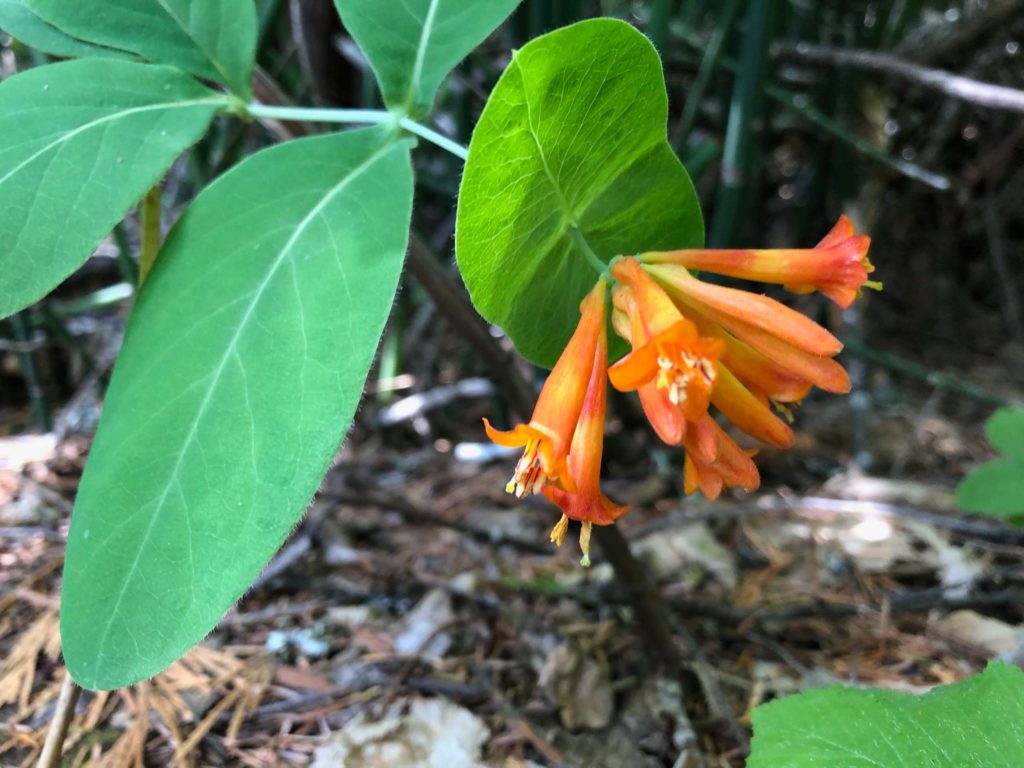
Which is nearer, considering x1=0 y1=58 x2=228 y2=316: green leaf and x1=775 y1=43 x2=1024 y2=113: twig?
x1=0 y1=58 x2=228 y2=316: green leaf

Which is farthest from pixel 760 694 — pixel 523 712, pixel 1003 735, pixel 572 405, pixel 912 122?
pixel 912 122

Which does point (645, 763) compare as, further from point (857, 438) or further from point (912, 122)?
point (912, 122)

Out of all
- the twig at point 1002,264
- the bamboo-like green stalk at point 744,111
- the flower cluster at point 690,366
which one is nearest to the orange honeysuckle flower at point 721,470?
the flower cluster at point 690,366

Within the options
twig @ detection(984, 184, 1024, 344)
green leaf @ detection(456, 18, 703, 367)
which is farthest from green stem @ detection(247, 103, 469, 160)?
twig @ detection(984, 184, 1024, 344)

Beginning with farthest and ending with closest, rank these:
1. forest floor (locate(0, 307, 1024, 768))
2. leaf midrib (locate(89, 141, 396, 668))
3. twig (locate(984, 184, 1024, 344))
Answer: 1. twig (locate(984, 184, 1024, 344))
2. forest floor (locate(0, 307, 1024, 768))
3. leaf midrib (locate(89, 141, 396, 668))

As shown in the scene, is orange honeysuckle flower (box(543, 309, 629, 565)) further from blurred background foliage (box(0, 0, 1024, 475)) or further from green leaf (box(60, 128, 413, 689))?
blurred background foliage (box(0, 0, 1024, 475))

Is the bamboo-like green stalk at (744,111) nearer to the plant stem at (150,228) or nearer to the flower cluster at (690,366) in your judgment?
the flower cluster at (690,366)

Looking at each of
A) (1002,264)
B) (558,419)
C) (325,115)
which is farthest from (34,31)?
(1002,264)
